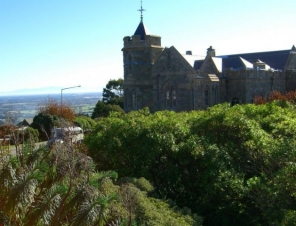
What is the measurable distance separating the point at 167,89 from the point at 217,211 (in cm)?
2015

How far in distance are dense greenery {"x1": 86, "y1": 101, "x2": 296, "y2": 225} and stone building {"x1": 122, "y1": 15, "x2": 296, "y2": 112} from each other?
593 inches

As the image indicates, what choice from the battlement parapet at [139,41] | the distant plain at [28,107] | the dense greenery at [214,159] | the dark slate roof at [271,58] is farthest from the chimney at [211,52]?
the dense greenery at [214,159]

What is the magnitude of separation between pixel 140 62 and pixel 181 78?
379 cm

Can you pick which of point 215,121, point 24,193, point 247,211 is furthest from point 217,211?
point 24,193

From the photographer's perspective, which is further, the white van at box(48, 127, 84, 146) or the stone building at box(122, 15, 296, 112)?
the stone building at box(122, 15, 296, 112)

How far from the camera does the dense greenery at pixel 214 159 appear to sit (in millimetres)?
9359

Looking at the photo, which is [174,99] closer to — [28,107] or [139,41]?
[139,41]

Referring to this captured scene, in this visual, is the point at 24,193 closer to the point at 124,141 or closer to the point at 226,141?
the point at 124,141

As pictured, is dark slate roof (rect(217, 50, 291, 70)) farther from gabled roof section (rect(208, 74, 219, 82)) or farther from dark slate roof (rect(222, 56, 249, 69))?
gabled roof section (rect(208, 74, 219, 82))

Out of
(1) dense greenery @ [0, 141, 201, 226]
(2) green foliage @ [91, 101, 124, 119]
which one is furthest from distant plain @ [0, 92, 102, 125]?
(2) green foliage @ [91, 101, 124, 119]

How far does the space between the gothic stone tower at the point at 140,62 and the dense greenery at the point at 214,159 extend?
16977mm

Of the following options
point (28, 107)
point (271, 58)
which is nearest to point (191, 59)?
point (271, 58)

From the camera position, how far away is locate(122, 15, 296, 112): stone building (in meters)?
28.7

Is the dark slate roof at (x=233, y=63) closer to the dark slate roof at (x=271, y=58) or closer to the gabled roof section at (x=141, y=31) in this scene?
the dark slate roof at (x=271, y=58)
